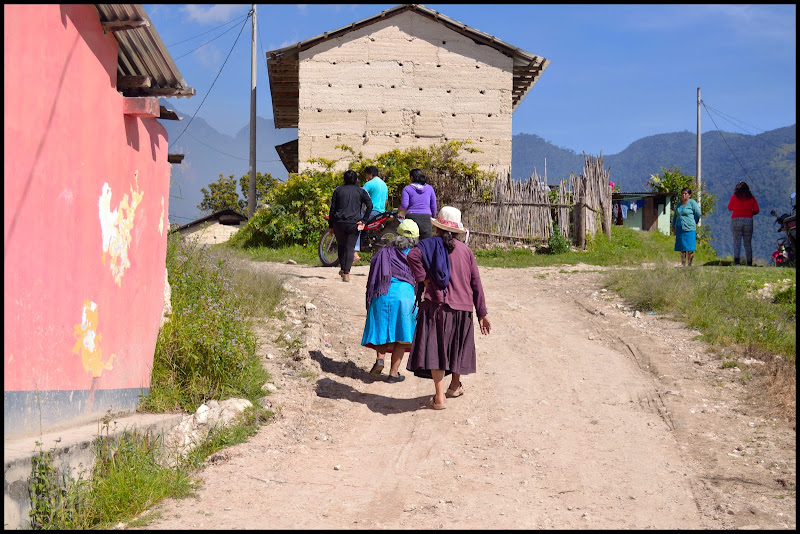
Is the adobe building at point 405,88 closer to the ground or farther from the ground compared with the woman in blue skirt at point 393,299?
farther from the ground

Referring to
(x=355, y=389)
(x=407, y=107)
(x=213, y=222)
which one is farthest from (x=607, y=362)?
(x=213, y=222)

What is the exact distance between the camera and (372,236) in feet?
43.3

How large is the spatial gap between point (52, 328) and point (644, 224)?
36978mm

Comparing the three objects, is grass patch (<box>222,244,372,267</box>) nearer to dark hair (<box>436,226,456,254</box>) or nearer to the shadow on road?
the shadow on road

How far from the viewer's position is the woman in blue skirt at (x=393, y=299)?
7633 mm

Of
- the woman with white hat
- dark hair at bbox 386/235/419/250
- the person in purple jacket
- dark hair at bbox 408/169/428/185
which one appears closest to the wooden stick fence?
the person in purple jacket

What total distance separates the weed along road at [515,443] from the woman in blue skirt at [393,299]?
595 mm

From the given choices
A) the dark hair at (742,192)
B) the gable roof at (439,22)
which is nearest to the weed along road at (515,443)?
the dark hair at (742,192)

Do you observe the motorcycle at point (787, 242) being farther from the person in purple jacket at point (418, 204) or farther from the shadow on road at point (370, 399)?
the shadow on road at point (370, 399)

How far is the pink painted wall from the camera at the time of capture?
14.3 ft

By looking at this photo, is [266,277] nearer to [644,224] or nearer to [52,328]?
[52,328]

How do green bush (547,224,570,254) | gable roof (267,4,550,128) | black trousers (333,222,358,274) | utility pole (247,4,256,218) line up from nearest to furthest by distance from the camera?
black trousers (333,222,358,274) → green bush (547,224,570,254) → gable roof (267,4,550,128) → utility pole (247,4,256,218)

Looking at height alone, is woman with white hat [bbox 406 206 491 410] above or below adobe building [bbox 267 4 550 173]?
below

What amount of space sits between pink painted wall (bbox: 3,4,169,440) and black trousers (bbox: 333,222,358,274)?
456cm
